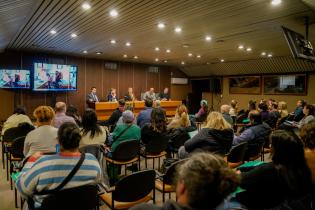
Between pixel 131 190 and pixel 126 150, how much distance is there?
1465 mm

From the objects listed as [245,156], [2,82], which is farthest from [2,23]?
[245,156]

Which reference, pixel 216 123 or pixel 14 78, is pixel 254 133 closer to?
pixel 216 123

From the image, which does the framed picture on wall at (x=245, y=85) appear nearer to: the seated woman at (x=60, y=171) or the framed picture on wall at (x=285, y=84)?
the framed picture on wall at (x=285, y=84)

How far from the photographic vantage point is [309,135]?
7.25 ft

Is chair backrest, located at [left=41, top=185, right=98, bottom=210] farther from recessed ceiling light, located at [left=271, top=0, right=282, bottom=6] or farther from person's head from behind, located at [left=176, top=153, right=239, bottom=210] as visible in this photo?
recessed ceiling light, located at [left=271, top=0, right=282, bottom=6]

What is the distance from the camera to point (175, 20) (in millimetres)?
5320

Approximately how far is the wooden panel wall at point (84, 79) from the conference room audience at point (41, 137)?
28.0 ft

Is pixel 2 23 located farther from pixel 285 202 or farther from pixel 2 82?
pixel 285 202

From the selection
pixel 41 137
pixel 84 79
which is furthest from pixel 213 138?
pixel 84 79

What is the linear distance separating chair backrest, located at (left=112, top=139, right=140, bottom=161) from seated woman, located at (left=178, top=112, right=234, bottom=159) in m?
0.92

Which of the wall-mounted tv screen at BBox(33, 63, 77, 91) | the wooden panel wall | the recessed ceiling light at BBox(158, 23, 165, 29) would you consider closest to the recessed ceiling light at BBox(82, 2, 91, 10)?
the recessed ceiling light at BBox(158, 23, 165, 29)

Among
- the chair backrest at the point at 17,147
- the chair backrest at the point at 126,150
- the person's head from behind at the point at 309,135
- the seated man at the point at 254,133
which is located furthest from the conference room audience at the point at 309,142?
the chair backrest at the point at 17,147

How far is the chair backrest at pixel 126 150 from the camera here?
3665 millimetres

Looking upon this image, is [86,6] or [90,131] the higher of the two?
[86,6]
